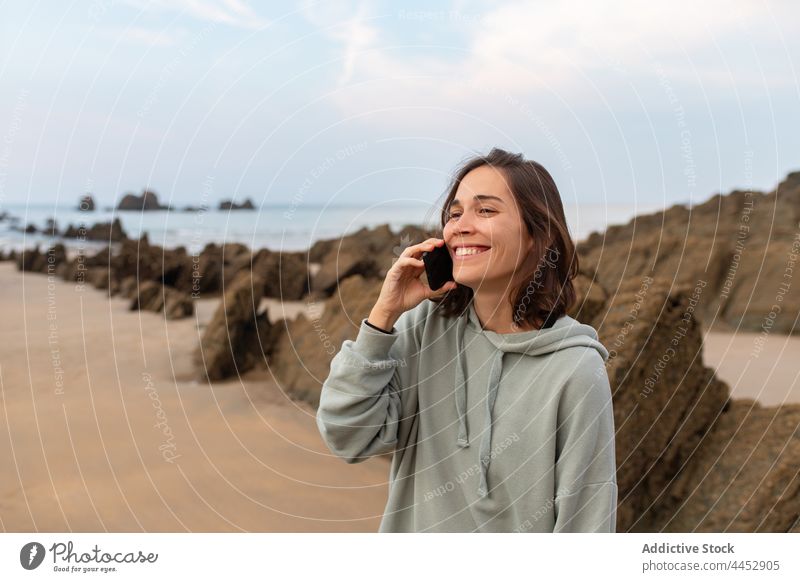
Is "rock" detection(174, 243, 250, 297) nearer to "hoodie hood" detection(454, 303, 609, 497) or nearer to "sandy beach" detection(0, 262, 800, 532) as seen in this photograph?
"sandy beach" detection(0, 262, 800, 532)

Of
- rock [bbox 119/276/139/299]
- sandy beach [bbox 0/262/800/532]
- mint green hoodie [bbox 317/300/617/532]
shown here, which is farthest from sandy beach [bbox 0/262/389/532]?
mint green hoodie [bbox 317/300/617/532]

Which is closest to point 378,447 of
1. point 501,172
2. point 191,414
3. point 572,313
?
point 501,172

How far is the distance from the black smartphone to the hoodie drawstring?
141 millimetres

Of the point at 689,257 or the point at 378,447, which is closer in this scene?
the point at 378,447

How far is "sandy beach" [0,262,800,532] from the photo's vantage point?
2.60m

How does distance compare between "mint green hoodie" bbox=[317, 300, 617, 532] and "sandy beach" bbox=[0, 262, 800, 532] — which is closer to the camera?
"mint green hoodie" bbox=[317, 300, 617, 532]

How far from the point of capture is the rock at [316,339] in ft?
11.2

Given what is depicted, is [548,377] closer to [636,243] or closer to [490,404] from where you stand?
[490,404]

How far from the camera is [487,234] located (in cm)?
140

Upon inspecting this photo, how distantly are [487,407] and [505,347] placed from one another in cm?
14

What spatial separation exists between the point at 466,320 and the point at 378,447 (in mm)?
351

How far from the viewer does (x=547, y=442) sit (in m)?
1.35

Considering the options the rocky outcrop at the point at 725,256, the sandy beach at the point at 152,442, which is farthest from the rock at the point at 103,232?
the rocky outcrop at the point at 725,256

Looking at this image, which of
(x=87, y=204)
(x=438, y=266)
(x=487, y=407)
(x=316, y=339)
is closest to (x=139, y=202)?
(x=87, y=204)
